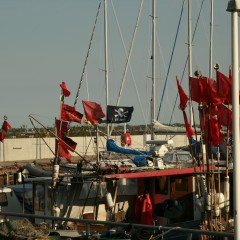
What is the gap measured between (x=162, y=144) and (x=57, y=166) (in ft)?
21.6

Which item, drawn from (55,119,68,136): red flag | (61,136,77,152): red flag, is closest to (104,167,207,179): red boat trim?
(61,136,77,152): red flag

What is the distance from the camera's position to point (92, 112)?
749 inches

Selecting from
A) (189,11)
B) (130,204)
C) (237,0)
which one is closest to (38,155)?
(189,11)

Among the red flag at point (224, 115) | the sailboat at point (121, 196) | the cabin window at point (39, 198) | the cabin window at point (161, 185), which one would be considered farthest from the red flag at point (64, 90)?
the red flag at point (224, 115)

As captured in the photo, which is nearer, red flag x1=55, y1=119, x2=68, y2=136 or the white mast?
the white mast

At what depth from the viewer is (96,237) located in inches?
562

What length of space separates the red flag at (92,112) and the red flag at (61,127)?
2.18ft

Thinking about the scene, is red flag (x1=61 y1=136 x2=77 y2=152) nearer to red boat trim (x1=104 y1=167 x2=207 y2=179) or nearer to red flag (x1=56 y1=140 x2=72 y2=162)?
red flag (x1=56 y1=140 x2=72 y2=162)

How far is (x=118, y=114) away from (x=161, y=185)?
385 inches

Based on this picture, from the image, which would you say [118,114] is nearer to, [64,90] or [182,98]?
[64,90]

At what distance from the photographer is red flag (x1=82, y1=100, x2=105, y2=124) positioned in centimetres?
1889

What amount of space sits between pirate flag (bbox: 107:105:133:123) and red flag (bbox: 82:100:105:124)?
8436 millimetres

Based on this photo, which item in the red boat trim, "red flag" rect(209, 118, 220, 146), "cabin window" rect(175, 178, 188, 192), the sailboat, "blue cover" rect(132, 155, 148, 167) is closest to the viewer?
"red flag" rect(209, 118, 220, 146)

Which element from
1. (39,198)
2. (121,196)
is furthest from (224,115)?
(39,198)
